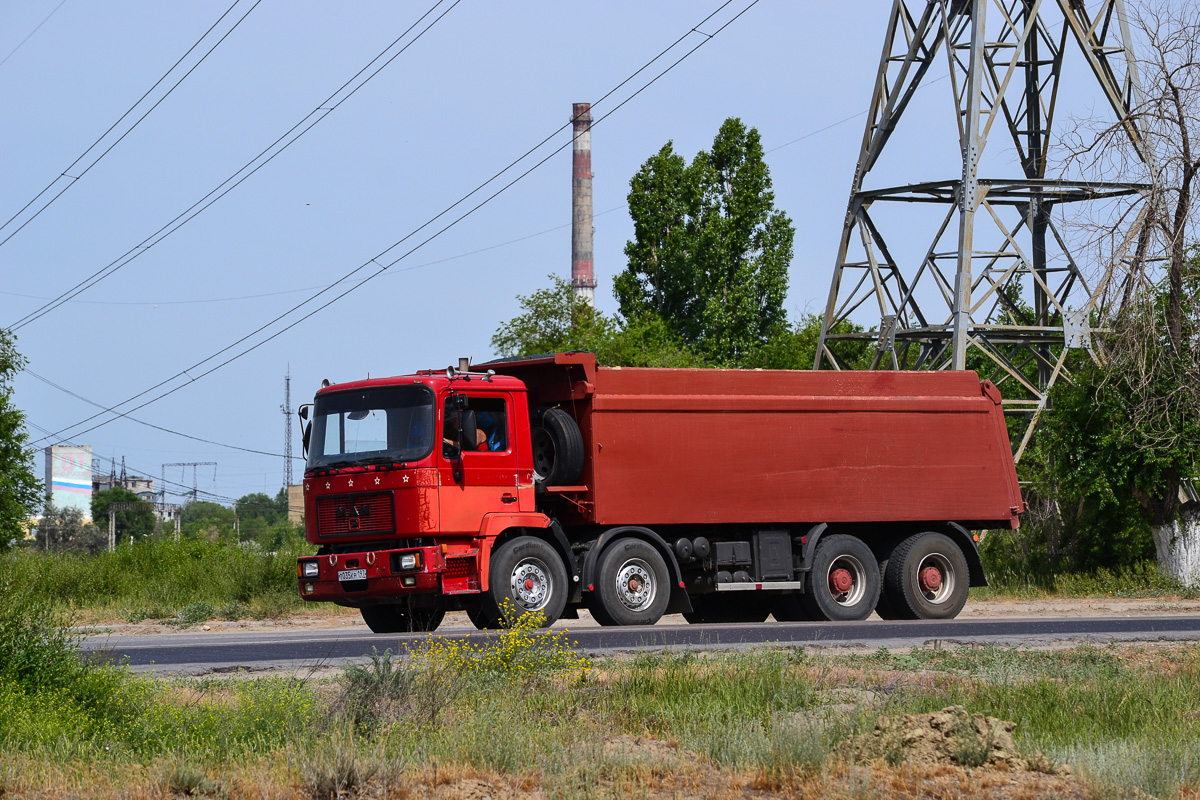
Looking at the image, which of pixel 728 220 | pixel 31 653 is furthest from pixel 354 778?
pixel 728 220

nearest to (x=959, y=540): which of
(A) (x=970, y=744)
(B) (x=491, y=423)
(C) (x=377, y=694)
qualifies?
→ (B) (x=491, y=423)

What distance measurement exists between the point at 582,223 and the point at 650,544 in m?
39.5

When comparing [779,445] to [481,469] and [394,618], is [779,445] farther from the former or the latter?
[394,618]

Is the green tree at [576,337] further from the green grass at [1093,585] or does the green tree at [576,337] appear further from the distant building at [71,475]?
the distant building at [71,475]

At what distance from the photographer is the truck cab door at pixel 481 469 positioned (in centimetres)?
1617

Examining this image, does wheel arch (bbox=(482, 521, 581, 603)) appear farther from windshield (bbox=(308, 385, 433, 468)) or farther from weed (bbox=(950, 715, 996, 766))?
weed (bbox=(950, 715, 996, 766))

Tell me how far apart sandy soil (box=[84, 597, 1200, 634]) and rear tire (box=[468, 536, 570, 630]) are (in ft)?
9.82

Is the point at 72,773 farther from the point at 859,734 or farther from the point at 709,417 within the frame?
the point at 709,417

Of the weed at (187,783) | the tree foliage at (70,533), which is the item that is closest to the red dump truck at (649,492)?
the weed at (187,783)

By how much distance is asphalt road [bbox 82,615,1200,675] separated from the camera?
516 inches

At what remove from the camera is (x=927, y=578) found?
777 inches

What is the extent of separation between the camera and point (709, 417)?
17938 mm

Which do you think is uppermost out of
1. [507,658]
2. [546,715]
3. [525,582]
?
[525,582]

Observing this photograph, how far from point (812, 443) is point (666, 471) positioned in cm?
224
